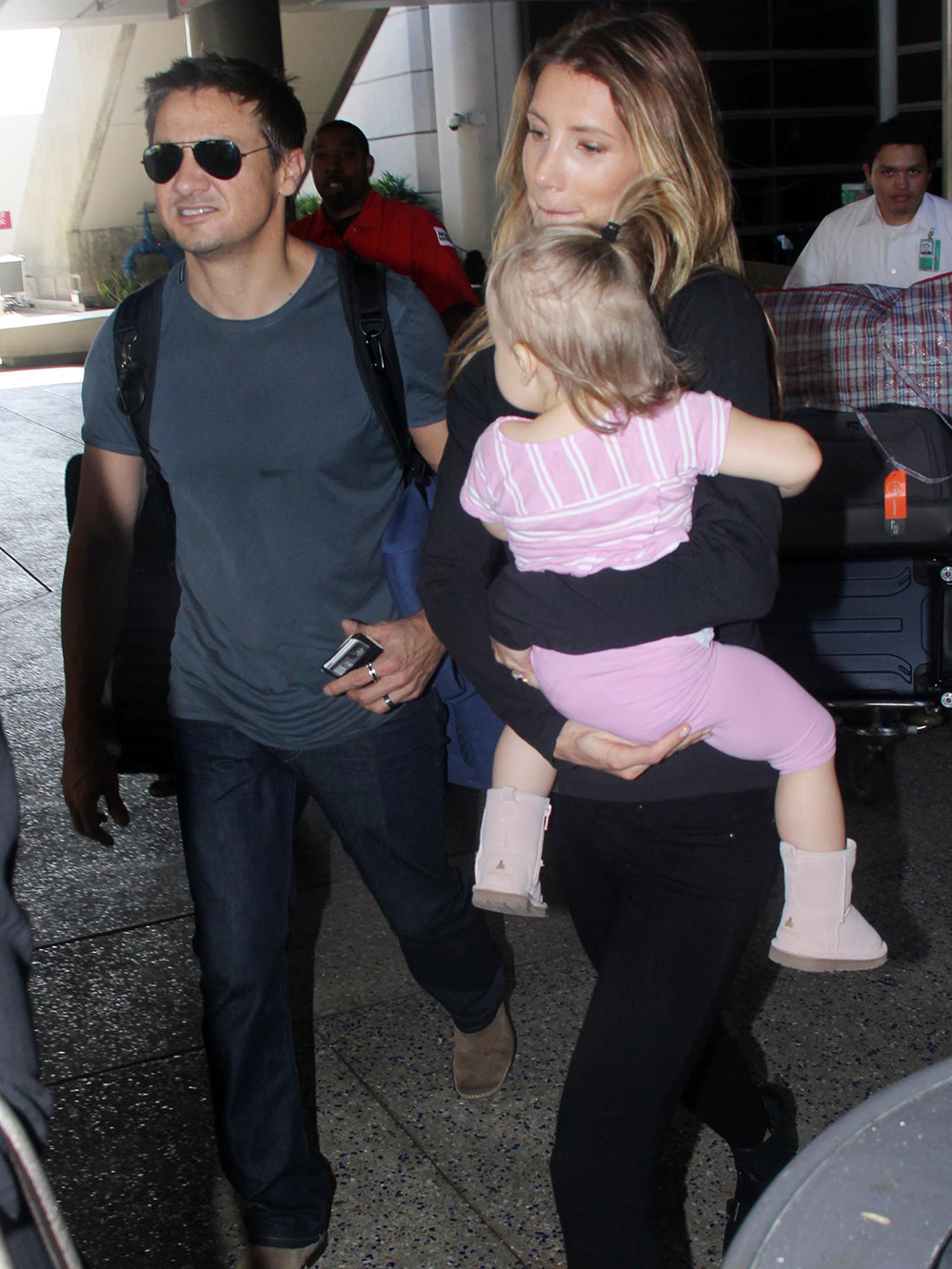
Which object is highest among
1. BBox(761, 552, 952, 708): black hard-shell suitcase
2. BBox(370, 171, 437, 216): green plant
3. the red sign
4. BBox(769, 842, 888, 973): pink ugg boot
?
BBox(370, 171, 437, 216): green plant

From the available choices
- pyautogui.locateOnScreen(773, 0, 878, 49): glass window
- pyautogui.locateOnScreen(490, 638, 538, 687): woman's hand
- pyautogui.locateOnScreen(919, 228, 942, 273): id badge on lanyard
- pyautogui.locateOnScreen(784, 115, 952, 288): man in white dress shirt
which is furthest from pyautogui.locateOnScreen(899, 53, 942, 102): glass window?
pyautogui.locateOnScreen(490, 638, 538, 687): woman's hand

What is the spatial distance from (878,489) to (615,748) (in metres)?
2.68

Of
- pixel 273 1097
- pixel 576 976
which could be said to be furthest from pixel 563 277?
pixel 576 976

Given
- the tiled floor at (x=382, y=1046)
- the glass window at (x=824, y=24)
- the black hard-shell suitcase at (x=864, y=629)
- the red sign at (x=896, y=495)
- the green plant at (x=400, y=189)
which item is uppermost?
the glass window at (x=824, y=24)

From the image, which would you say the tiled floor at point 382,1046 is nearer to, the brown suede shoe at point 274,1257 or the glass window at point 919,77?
the brown suede shoe at point 274,1257

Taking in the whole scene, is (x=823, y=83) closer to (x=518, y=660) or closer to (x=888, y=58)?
(x=888, y=58)

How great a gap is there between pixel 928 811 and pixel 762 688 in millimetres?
3047

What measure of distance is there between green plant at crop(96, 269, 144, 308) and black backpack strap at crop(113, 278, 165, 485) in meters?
20.2

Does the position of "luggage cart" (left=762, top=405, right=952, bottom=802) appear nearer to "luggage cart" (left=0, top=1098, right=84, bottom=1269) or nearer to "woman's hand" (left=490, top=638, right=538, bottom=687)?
"woman's hand" (left=490, top=638, right=538, bottom=687)

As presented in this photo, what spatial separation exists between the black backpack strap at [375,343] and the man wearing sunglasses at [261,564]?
2cm

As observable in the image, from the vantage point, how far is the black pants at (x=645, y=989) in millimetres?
1982

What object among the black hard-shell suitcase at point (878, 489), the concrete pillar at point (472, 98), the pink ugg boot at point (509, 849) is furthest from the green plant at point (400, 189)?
the pink ugg boot at point (509, 849)

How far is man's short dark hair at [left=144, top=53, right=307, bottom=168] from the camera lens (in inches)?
107

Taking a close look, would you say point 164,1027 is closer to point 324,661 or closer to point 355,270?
point 324,661
